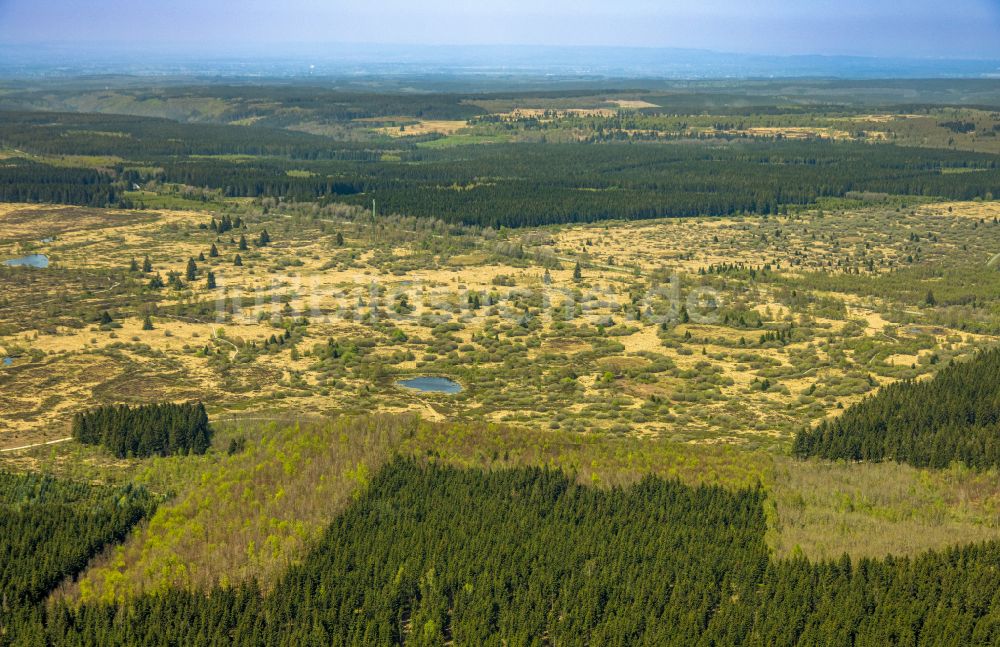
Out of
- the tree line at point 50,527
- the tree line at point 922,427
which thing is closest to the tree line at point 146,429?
the tree line at point 50,527

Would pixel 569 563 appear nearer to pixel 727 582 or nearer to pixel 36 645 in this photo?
pixel 727 582

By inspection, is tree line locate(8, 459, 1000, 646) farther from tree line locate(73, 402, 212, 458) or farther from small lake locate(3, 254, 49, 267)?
small lake locate(3, 254, 49, 267)

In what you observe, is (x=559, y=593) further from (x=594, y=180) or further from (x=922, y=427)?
(x=594, y=180)

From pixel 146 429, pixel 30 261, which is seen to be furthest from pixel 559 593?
pixel 30 261

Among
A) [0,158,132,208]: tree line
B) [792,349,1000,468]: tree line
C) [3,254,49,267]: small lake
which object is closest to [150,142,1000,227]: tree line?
[0,158,132,208]: tree line

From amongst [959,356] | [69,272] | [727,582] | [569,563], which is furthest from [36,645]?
[69,272]

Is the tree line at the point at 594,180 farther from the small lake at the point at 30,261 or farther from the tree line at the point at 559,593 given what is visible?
the tree line at the point at 559,593
